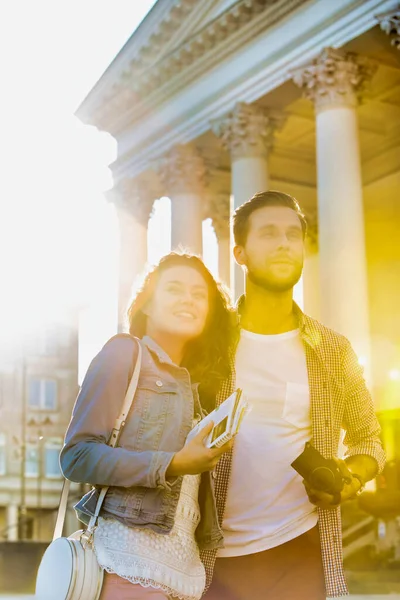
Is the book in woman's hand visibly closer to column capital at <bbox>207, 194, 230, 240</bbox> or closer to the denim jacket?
the denim jacket

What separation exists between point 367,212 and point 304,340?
3006 centimetres

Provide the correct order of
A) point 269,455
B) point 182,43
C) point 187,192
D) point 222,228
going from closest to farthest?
point 269,455 < point 182,43 < point 187,192 < point 222,228

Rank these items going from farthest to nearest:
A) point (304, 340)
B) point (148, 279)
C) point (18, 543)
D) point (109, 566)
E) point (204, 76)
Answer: point (18, 543)
point (204, 76)
point (304, 340)
point (148, 279)
point (109, 566)

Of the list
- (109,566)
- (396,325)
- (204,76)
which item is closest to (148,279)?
(109,566)

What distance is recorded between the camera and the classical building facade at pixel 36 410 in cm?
7025

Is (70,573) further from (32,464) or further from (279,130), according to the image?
(32,464)

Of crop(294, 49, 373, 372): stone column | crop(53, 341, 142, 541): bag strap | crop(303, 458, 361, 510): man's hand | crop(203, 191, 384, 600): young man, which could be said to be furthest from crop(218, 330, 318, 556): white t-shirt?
crop(294, 49, 373, 372): stone column

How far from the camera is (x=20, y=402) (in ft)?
246

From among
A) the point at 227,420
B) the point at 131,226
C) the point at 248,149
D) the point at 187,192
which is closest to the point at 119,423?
the point at 227,420

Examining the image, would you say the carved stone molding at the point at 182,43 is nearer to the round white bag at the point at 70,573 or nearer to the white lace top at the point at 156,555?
the white lace top at the point at 156,555

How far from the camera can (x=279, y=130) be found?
27.0 metres

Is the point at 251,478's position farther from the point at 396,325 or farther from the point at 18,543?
the point at 18,543

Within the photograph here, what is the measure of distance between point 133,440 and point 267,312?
4.18ft

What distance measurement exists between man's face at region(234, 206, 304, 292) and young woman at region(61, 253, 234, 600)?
0.43 meters
